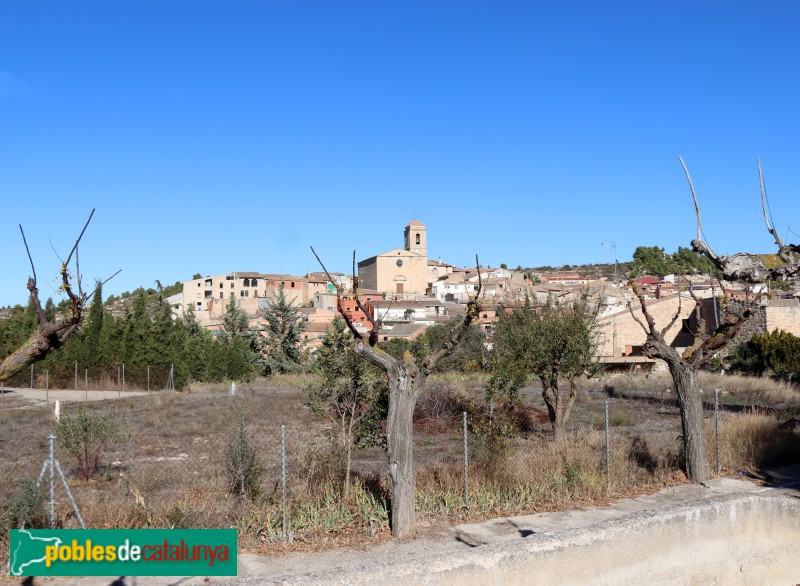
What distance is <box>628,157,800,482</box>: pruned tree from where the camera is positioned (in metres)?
11.7

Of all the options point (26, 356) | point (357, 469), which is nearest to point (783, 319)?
point (357, 469)

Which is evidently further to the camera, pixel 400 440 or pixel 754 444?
pixel 754 444

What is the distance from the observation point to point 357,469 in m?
12.8

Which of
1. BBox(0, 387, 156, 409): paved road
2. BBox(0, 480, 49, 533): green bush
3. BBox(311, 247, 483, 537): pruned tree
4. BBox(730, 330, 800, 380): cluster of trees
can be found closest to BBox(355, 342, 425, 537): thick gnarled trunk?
BBox(311, 247, 483, 537): pruned tree

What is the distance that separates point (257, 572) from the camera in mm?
7469

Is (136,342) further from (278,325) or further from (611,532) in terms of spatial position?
(611,532)

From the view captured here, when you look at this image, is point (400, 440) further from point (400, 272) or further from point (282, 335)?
point (400, 272)

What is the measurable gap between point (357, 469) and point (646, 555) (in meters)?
6.36

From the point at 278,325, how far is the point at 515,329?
30287mm

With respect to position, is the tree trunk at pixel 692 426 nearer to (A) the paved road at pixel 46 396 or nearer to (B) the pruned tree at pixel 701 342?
(B) the pruned tree at pixel 701 342

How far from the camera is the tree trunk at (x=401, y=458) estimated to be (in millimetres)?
8594

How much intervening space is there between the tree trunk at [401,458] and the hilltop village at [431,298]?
120cm

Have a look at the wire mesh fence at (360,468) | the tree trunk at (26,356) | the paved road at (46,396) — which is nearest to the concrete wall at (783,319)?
the wire mesh fence at (360,468)

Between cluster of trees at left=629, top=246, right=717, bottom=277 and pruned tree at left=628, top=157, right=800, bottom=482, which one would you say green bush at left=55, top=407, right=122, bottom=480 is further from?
cluster of trees at left=629, top=246, right=717, bottom=277
